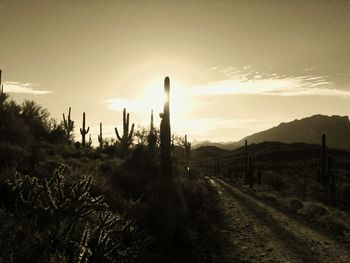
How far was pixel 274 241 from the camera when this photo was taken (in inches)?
405

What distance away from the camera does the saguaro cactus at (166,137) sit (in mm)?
16234

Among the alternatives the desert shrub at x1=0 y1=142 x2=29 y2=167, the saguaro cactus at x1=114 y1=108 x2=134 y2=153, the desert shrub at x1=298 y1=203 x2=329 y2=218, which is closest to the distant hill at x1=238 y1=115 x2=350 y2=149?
the saguaro cactus at x1=114 y1=108 x2=134 y2=153

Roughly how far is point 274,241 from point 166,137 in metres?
7.62

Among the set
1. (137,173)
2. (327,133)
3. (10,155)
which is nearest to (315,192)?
(137,173)

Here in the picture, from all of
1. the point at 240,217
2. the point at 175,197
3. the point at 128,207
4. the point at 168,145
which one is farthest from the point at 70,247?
the point at 168,145

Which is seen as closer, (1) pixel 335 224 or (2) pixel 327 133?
(1) pixel 335 224

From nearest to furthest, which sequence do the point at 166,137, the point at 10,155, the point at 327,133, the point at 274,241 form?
the point at 274,241 < the point at 10,155 < the point at 166,137 < the point at 327,133

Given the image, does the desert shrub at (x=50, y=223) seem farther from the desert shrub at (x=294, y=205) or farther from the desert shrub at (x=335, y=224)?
the desert shrub at (x=294, y=205)

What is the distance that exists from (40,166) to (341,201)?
16.9 meters

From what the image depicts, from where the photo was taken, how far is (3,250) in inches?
185

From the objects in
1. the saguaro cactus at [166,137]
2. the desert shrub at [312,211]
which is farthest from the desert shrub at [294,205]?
the saguaro cactus at [166,137]

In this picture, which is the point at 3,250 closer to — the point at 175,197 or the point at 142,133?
the point at 175,197

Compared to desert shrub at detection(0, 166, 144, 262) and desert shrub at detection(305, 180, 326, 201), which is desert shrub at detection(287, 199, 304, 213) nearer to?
desert shrub at detection(305, 180, 326, 201)

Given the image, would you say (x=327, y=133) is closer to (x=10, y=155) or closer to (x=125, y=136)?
(x=125, y=136)
